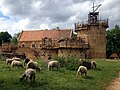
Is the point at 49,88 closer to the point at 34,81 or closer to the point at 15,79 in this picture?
the point at 34,81

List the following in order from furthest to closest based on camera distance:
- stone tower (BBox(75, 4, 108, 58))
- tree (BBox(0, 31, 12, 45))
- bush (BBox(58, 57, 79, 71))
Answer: tree (BBox(0, 31, 12, 45))
stone tower (BBox(75, 4, 108, 58))
bush (BBox(58, 57, 79, 71))

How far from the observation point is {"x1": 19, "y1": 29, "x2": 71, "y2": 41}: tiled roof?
79.4 metres

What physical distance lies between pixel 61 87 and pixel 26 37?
6713 centimetres

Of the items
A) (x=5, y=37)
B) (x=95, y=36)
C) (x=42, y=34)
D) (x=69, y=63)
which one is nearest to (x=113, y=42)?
(x=42, y=34)

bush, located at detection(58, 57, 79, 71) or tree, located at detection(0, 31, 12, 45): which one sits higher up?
tree, located at detection(0, 31, 12, 45)

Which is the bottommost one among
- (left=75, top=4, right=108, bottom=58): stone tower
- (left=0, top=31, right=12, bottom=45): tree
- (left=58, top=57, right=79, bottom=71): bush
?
(left=58, top=57, right=79, bottom=71): bush

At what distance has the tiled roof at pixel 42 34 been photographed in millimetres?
79438

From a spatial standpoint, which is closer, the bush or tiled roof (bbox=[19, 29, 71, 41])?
the bush

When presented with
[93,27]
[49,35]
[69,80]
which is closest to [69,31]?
[49,35]

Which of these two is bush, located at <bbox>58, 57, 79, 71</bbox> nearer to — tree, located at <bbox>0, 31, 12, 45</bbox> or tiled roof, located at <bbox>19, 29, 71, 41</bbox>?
tiled roof, located at <bbox>19, 29, 71, 41</bbox>

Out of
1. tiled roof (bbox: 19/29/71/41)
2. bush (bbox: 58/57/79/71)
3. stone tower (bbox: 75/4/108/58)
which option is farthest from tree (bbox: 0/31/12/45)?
bush (bbox: 58/57/79/71)

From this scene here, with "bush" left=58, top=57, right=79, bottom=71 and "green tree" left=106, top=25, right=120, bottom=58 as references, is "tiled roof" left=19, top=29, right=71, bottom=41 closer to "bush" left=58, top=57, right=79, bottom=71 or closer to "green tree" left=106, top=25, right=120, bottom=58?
"green tree" left=106, top=25, right=120, bottom=58

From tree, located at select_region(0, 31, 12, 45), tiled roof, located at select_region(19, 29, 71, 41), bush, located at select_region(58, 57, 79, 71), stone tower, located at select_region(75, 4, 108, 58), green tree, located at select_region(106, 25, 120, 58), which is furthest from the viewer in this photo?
tree, located at select_region(0, 31, 12, 45)

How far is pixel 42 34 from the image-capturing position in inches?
3314
